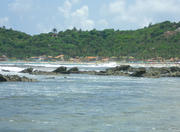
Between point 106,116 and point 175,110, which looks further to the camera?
point 175,110

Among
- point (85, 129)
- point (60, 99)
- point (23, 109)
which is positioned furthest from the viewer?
point (60, 99)

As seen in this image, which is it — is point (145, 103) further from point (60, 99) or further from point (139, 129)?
point (139, 129)

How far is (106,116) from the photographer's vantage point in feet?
49.7

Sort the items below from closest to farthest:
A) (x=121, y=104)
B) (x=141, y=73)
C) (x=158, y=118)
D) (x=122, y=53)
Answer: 1. (x=158, y=118)
2. (x=121, y=104)
3. (x=141, y=73)
4. (x=122, y=53)

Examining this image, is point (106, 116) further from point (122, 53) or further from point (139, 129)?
point (122, 53)

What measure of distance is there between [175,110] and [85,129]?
5.73 meters

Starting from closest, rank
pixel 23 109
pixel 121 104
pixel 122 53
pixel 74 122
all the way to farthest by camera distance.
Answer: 1. pixel 74 122
2. pixel 23 109
3. pixel 121 104
4. pixel 122 53

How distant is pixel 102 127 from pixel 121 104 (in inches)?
230

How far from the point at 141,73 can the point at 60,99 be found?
29528 mm

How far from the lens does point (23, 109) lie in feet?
54.3

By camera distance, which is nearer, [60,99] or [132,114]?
[132,114]

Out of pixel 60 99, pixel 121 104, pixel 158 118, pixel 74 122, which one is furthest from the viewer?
pixel 60 99

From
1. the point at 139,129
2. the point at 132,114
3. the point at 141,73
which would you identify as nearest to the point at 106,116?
the point at 132,114

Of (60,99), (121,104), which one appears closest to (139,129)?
(121,104)
